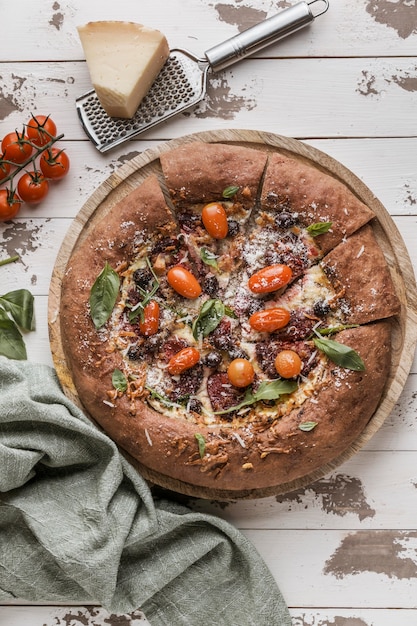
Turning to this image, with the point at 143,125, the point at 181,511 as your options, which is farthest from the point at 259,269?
the point at 181,511

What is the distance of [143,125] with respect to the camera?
367 cm

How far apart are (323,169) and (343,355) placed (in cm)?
94

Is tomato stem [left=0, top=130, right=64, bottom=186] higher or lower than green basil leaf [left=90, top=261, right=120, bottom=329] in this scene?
higher

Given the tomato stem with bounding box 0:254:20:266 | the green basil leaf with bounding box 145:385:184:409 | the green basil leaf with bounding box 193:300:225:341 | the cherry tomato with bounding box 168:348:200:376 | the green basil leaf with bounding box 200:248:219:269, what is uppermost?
the tomato stem with bounding box 0:254:20:266

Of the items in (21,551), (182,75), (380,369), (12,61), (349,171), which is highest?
(12,61)

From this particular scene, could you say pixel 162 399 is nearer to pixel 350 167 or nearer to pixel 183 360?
pixel 183 360

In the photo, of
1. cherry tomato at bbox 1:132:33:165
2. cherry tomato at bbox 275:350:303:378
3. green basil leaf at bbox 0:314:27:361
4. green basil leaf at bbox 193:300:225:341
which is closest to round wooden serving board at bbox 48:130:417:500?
green basil leaf at bbox 0:314:27:361

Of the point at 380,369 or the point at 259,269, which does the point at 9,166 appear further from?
the point at 380,369

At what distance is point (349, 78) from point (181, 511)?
232 cm

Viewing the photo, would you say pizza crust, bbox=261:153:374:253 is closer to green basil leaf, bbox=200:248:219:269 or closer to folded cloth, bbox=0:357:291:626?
green basil leaf, bbox=200:248:219:269

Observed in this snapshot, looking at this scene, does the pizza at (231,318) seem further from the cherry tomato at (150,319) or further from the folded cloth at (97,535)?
the folded cloth at (97,535)

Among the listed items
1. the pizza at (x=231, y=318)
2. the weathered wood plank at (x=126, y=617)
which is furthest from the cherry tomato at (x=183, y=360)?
the weathered wood plank at (x=126, y=617)

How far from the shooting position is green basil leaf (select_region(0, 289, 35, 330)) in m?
3.69

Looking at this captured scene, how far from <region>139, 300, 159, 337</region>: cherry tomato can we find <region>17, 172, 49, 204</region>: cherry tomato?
A: 811 millimetres
